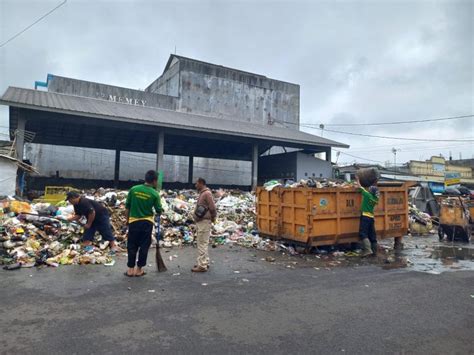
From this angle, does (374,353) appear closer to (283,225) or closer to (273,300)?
(273,300)

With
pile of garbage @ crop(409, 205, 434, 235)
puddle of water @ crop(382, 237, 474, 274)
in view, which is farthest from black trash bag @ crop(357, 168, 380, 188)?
pile of garbage @ crop(409, 205, 434, 235)

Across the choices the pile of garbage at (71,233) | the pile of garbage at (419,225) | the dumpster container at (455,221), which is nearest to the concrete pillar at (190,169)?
the pile of garbage at (71,233)

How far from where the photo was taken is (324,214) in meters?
7.57

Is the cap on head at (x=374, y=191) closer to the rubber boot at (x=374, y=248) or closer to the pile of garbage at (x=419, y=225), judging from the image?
the rubber boot at (x=374, y=248)

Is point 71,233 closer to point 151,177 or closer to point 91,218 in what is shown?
point 91,218

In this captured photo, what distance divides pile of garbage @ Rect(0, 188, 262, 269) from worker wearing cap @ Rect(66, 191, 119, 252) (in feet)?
0.65

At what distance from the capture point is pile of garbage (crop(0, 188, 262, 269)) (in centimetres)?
657

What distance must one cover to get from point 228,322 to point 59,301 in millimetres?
2154

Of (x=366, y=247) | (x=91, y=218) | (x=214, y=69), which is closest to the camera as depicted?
(x=91, y=218)

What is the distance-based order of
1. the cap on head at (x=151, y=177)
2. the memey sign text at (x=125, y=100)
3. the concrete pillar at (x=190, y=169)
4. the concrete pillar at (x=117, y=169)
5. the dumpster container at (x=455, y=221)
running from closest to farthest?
the cap on head at (x=151, y=177) → the dumpster container at (x=455, y=221) → the concrete pillar at (x=117, y=169) → the concrete pillar at (x=190, y=169) → the memey sign text at (x=125, y=100)

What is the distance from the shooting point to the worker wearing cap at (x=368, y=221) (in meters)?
7.71

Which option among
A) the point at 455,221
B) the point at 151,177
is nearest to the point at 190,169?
the point at 455,221

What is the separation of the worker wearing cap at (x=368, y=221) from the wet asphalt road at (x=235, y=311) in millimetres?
1457

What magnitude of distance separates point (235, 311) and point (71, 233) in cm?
554
